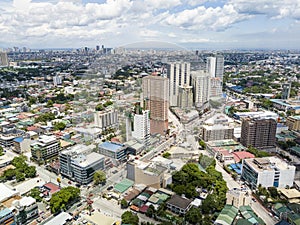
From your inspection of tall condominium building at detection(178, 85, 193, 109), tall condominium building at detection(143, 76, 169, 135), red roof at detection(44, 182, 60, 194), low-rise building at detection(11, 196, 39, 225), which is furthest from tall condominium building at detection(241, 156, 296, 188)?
tall condominium building at detection(178, 85, 193, 109)

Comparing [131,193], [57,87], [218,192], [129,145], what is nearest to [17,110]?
[57,87]

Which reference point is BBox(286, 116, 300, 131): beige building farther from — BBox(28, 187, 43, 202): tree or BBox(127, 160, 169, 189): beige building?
BBox(28, 187, 43, 202): tree

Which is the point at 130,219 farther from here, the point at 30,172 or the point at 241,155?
the point at 241,155

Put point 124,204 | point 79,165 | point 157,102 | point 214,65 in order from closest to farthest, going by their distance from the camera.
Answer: point 124,204
point 79,165
point 157,102
point 214,65

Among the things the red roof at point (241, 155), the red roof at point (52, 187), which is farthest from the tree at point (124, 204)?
the red roof at point (241, 155)

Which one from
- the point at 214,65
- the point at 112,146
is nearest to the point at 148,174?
the point at 112,146

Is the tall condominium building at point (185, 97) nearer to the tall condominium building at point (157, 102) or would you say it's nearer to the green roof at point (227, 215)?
the tall condominium building at point (157, 102)

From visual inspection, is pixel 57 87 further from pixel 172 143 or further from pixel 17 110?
pixel 172 143
